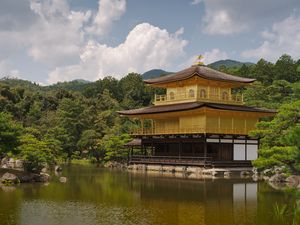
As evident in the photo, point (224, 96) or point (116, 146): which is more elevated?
point (224, 96)

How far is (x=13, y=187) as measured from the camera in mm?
26344

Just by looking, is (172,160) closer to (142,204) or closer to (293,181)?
(293,181)

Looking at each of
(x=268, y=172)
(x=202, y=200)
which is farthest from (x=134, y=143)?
(x=202, y=200)

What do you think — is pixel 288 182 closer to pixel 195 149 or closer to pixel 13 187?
pixel 195 149

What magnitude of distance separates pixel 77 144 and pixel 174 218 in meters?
42.7

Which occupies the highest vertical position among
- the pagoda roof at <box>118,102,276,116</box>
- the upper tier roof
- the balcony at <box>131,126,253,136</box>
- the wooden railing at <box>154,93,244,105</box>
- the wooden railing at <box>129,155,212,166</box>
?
the upper tier roof

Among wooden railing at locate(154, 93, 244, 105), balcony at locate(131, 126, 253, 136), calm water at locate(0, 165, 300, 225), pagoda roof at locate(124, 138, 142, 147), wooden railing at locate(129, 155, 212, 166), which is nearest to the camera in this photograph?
calm water at locate(0, 165, 300, 225)

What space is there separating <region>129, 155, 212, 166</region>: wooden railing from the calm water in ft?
28.4

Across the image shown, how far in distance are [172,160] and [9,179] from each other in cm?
1728

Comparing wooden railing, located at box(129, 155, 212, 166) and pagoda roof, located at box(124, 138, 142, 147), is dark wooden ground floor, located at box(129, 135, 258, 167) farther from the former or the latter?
pagoda roof, located at box(124, 138, 142, 147)

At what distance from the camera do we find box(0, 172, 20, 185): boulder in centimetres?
2798

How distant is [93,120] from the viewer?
217 feet

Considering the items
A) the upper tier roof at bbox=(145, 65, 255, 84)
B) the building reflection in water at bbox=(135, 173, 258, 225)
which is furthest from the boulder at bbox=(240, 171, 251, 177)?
the upper tier roof at bbox=(145, 65, 255, 84)

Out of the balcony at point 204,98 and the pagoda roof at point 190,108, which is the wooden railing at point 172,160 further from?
the balcony at point 204,98
